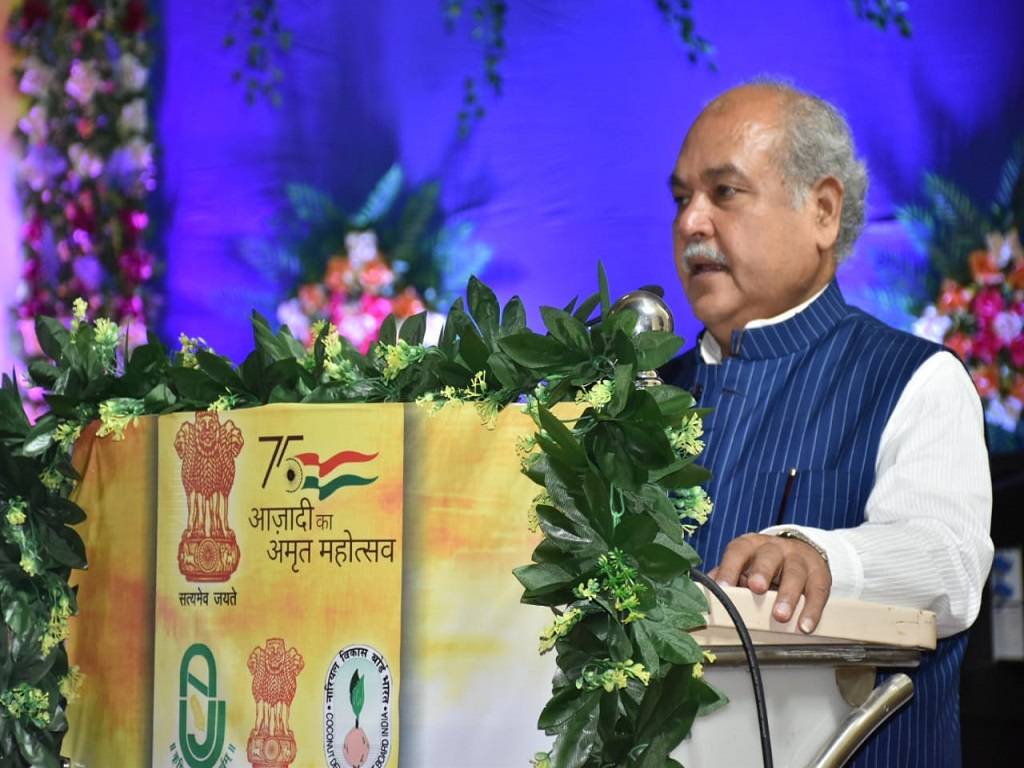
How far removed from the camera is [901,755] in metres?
1.56

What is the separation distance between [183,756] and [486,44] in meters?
1.91

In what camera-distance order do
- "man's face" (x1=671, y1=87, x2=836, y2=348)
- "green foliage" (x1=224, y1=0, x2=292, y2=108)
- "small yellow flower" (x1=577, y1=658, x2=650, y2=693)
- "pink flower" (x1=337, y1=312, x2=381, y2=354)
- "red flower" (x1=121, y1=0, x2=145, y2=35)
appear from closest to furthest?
1. "small yellow flower" (x1=577, y1=658, x2=650, y2=693)
2. "man's face" (x1=671, y1=87, x2=836, y2=348)
3. "pink flower" (x1=337, y1=312, x2=381, y2=354)
4. "green foliage" (x1=224, y1=0, x2=292, y2=108)
5. "red flower" (x1=121, y1=0, x2=145, y2=35)

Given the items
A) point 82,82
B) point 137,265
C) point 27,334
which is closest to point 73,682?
point 137,265

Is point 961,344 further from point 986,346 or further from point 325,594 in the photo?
point 325,594

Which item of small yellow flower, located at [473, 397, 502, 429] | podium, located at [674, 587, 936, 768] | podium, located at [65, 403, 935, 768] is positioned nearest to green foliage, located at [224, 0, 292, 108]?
podium, located at [65, 403, 935, 768]

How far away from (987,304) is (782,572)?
136cm

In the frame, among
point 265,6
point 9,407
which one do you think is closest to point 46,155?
point 265,6

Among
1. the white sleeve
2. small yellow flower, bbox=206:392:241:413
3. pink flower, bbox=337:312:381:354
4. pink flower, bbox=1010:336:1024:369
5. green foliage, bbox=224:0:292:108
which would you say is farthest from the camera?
green foliage, bbox=224:0:292:108

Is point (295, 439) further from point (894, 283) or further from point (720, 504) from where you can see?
point (894, 283)

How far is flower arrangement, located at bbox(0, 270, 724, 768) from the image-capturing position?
961mm

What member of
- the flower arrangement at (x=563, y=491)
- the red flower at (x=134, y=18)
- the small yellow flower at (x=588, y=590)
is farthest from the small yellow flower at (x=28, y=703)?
the red flower at (x=134, y=18)

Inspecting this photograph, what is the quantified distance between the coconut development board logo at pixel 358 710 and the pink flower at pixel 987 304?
1.58 meters

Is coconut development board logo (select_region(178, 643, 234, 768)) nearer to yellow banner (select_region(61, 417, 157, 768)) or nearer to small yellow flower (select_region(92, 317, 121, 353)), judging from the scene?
yellow banner (select_region(61, 417, 157, 768))

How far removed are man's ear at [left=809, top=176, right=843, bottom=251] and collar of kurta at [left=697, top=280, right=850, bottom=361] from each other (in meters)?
0.08
